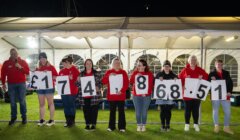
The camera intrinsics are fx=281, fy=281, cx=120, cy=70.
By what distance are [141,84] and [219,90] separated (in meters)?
2.01

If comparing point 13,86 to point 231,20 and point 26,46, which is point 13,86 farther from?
point 26,46

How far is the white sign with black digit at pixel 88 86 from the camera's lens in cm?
743

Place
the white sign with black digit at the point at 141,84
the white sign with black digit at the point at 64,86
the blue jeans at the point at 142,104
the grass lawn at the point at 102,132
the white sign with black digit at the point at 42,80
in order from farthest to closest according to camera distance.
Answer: the white sign with black digit at the point at 42,80 → the white sign with black digit at the point at 64,86 → the blue jeans at the point at 142,104 → the white sign with black digit at the point at 141,84 → the grass lawn at the point at 102,132

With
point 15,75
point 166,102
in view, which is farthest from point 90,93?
point 15,75

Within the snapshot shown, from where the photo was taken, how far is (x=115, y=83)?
739cm

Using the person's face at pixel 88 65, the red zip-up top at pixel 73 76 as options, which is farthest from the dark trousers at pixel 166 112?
the red zip-up top at pixel 73 76

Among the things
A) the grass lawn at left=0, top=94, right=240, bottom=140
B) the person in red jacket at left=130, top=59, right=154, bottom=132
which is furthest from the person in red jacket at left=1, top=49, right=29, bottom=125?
the person in red jacket at left=130, top=59, right=154, bottom=132

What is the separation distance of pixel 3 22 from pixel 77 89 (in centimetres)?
390

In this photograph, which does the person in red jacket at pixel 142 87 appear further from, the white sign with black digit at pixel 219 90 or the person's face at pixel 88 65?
the white sign with black digit at pixel 219 90

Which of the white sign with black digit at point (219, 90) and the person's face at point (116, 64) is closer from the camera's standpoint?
the white sign with black digit at point (219, 90)

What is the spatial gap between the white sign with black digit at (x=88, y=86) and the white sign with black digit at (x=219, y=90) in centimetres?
310

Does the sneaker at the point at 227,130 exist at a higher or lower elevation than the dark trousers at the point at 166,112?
lower

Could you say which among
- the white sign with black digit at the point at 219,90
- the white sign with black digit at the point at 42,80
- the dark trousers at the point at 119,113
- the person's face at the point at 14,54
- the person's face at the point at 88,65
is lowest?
the dark trousers at the point at 119,113

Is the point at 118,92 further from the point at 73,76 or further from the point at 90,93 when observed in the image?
the point at 73,76
